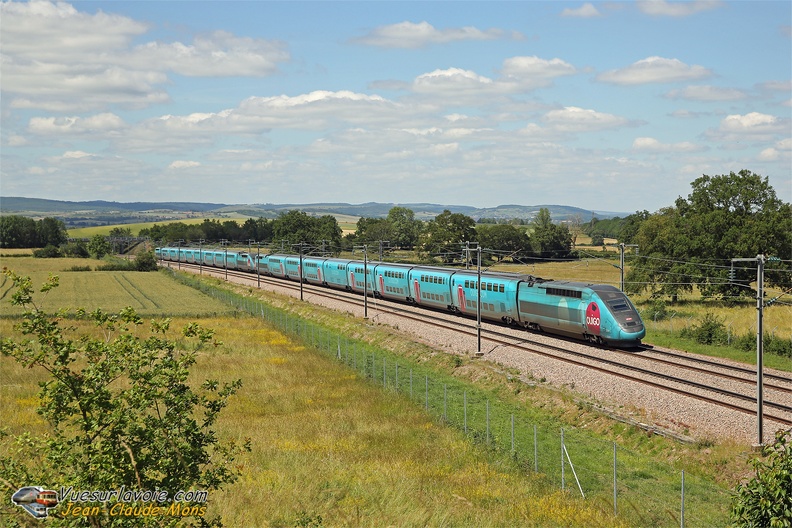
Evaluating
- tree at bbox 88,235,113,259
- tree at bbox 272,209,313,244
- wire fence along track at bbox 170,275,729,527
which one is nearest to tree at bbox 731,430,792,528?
wire fence along track at bbox 170,275,729,527

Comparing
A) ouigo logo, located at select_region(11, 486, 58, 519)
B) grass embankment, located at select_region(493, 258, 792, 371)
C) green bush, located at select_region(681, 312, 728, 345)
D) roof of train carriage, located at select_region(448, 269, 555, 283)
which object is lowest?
grass embankment, located at select_region(493, 258, 792, 371)

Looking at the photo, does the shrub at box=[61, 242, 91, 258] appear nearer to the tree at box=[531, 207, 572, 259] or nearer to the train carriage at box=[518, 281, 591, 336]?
the tree at box=[531, 207, 572, 259]

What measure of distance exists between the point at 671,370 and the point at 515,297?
14.5 meters

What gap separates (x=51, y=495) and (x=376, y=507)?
11090mm

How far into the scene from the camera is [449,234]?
437 ft

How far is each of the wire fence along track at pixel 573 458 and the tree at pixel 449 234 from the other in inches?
3433

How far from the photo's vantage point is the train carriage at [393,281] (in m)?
69.8

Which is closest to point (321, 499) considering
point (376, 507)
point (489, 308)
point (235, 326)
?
point (376, 507)

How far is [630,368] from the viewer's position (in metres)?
39.2

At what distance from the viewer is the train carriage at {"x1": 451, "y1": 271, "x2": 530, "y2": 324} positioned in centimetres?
5216

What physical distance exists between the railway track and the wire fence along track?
240 inches

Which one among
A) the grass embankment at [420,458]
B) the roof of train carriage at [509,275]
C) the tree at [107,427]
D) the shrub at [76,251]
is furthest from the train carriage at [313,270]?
the shrub at [76,251]

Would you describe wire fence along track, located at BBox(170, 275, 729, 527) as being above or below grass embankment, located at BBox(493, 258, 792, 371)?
below

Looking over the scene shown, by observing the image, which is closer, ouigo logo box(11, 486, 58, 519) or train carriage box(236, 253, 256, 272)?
ouigo logo box(11, 486, 58, 519)
